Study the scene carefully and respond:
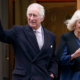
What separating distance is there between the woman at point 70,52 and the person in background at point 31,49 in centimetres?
30

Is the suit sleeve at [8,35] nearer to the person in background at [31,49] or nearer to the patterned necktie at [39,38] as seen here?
the person in background at [31,49]

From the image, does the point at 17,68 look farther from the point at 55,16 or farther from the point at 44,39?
the point at 55,16

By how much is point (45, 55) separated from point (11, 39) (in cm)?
42

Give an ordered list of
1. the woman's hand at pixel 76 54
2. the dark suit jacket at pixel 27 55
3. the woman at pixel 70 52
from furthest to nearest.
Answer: the woman at pixel 70 52, the woman's hand at pixel 76 54, the dark suit jacket at pixel 27 55

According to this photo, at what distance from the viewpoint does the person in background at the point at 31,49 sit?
227 centimetres

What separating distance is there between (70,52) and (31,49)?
61 cm

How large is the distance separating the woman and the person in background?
30 cm

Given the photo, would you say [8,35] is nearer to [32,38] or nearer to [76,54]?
[32,38]

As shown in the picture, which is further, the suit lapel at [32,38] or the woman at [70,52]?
the woman at [70,52]

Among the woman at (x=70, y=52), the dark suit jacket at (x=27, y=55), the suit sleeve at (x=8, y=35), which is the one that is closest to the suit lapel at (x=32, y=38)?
the dark suit jacket at (x=27, y=55)

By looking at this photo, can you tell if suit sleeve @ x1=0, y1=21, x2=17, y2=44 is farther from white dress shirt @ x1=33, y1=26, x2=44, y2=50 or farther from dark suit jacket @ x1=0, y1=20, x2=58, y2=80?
white dress shirt @ x1=33, y1=26, x2=44, y2=50

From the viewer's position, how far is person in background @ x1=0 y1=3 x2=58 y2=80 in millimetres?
2268

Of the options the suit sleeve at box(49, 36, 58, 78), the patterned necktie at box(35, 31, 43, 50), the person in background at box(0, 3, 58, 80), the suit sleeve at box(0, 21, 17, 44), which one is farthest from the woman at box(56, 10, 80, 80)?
the suit sleeve at box(0, 21, 17, 44)

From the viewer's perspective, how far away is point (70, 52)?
2.65 m
